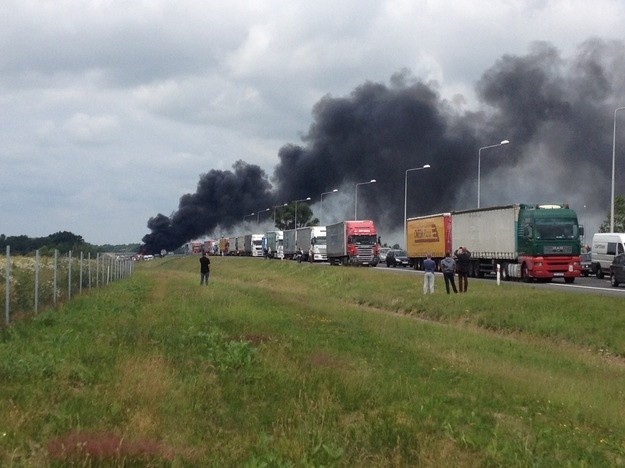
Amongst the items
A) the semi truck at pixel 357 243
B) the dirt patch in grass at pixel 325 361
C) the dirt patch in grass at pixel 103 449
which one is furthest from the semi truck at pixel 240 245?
the dirt patch in grass at pixel 103 449

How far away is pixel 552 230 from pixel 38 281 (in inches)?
1121

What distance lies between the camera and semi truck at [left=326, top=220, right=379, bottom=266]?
6688 cm

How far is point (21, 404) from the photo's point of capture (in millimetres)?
9406

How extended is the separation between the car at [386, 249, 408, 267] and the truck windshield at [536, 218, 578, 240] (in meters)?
32.4

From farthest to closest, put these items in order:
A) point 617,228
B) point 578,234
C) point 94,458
Answer: point 617,228, point 578,234, point 94,458

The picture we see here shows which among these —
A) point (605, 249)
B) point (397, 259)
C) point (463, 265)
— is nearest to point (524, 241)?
point (463, 265)

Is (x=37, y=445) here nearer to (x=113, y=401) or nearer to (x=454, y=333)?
(x=113, y=401)

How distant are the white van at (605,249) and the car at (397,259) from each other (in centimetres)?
2434

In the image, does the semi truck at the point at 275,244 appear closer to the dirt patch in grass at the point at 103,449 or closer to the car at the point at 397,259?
the car at the point at 397,259

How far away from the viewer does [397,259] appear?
2963 inches

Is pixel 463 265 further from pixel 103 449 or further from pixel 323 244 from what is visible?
pixel 323 244

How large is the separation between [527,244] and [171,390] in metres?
34.1

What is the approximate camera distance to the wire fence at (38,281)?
54.4 ft

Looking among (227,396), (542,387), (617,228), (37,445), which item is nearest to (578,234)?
(542,387)
